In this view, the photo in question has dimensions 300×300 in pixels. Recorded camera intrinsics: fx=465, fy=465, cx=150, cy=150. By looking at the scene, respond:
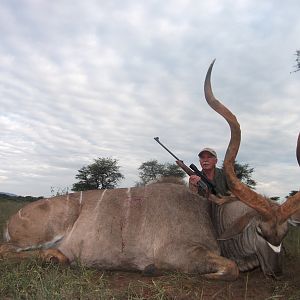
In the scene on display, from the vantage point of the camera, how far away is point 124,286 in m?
3.32

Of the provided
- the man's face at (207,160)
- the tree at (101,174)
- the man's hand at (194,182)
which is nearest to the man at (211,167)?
the man's face at (207,160)

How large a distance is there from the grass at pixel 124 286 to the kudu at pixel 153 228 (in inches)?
6.3

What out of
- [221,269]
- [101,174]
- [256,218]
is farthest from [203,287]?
[101,174]

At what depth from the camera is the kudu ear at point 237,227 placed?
3.84 metres

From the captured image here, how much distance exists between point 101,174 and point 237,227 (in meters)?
15.4

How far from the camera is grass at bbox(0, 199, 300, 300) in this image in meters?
2.86

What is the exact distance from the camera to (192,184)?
4699mm

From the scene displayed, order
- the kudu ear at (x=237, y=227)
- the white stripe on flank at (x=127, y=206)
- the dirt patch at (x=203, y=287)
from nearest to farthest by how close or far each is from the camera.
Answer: the dirt patch at (x=203, y=287), the kudu ear at (x=237, y=227), the white stripe on flank at (x=127, y=206)

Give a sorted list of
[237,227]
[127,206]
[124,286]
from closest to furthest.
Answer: [124,286] → [237,227] → [127,206]

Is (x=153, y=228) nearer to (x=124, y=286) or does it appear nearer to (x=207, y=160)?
(x=124, y=286)

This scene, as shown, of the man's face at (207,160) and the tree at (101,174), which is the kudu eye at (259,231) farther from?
the tree at (101,174)

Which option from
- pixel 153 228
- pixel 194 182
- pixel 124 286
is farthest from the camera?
pixel 194 182

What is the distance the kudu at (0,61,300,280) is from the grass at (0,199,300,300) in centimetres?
16

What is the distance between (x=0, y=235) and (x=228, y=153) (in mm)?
3599
